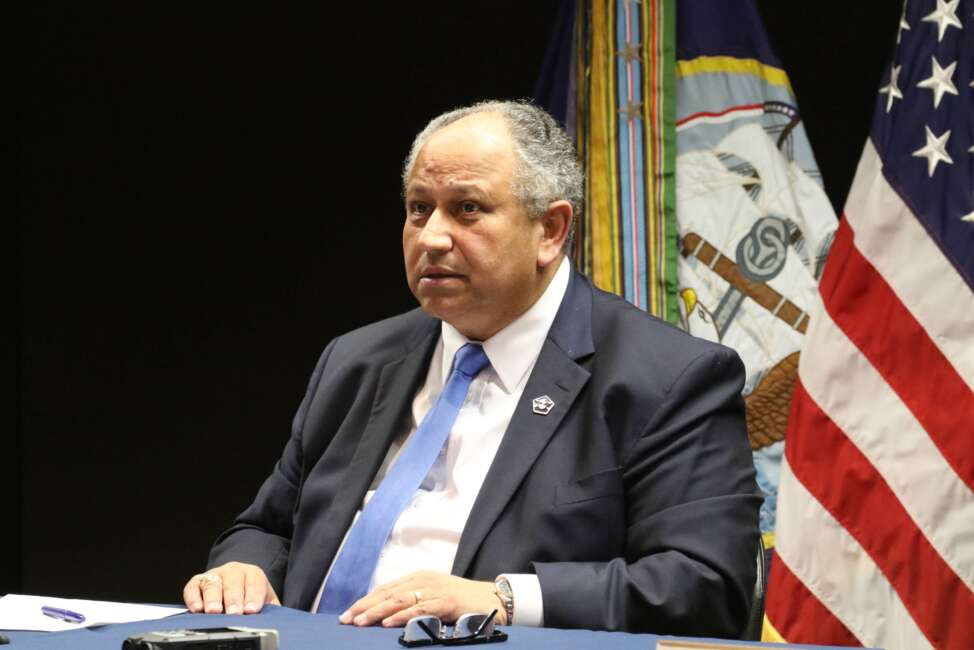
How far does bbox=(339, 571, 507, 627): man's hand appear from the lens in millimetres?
2008

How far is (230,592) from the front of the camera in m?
2.24

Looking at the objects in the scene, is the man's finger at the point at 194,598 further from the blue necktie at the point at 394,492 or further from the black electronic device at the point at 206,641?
the black electronic device at the point at 206,641

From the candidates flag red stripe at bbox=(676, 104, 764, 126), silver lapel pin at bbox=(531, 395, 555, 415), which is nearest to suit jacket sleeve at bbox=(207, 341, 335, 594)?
silver lapel pin at bbox=(531, 395, 555, 415)

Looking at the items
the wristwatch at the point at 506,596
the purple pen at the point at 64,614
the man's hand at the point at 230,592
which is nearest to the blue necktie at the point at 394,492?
the man's hand at the point at 230,592

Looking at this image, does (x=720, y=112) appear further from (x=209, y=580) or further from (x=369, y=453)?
(x=209, y=580)

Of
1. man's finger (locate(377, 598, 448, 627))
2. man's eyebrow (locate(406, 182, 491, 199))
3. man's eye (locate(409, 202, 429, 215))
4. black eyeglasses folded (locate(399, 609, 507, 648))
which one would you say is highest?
man's eyebrow (locate(406, 182, 491, 199))

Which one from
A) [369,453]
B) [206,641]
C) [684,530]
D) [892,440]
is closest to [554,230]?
[369,453]

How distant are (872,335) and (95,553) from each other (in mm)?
2799

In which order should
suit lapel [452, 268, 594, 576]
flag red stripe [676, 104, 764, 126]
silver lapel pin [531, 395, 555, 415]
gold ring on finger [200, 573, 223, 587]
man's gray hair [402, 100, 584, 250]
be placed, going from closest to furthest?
gold ring on finger [200, 573, 223, 587], suit lapel [452, 268, 594, 576], silver lapel pin [531, 395, 555, 415], man's gray hair [402, 100, 584, 250], flag red stripe [676, 104, 764, 126]

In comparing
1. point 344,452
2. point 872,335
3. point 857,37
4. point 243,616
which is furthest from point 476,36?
point 243,616

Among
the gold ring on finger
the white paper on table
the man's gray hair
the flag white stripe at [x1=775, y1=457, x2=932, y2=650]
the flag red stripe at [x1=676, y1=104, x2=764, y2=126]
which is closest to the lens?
the white paper on table

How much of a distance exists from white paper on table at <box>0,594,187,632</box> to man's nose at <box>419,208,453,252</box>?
2.75ft

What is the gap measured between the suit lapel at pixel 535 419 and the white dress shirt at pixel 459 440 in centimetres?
5

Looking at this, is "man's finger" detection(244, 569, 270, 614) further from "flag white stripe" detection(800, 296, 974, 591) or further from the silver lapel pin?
"flag white stripe" detection(800, 296, 974, 591)
